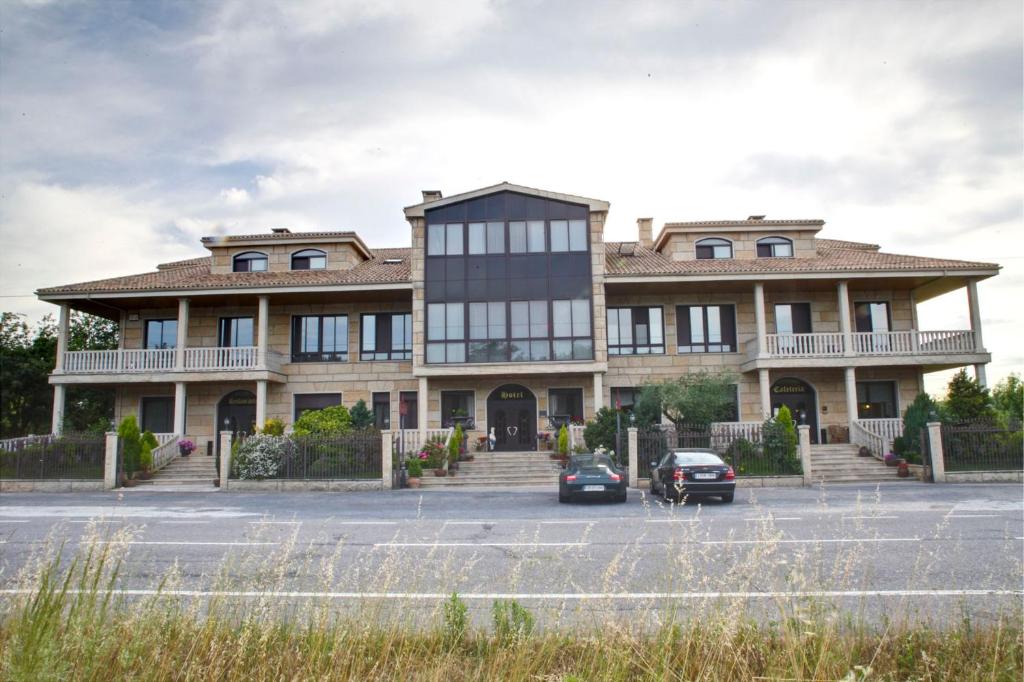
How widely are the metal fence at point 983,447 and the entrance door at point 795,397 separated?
306 inches

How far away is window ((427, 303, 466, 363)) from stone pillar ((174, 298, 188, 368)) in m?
10.2

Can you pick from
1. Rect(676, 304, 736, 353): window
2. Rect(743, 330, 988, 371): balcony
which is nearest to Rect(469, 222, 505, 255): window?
Rect(676, 304, 736, 353): window

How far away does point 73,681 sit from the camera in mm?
3615

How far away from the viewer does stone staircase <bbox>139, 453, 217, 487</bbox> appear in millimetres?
23453

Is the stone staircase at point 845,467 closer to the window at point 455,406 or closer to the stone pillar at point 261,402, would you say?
the window at point 455,406

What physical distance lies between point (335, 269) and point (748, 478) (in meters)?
20.1

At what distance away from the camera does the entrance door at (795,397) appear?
2869cm

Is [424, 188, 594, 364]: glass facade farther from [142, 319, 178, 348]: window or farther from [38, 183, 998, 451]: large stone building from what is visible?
[142, 319, 178, 348]: window

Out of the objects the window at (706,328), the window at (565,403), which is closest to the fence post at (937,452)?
the window at (706,328)

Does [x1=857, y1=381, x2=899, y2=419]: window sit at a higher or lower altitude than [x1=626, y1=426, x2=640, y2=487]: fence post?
higher

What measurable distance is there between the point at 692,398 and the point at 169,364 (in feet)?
69.5

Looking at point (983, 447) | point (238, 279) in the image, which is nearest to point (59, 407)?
point (238, 279)

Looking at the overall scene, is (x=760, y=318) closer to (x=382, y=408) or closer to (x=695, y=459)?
(x=695, y=459)

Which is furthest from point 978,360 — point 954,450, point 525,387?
point 525,387
